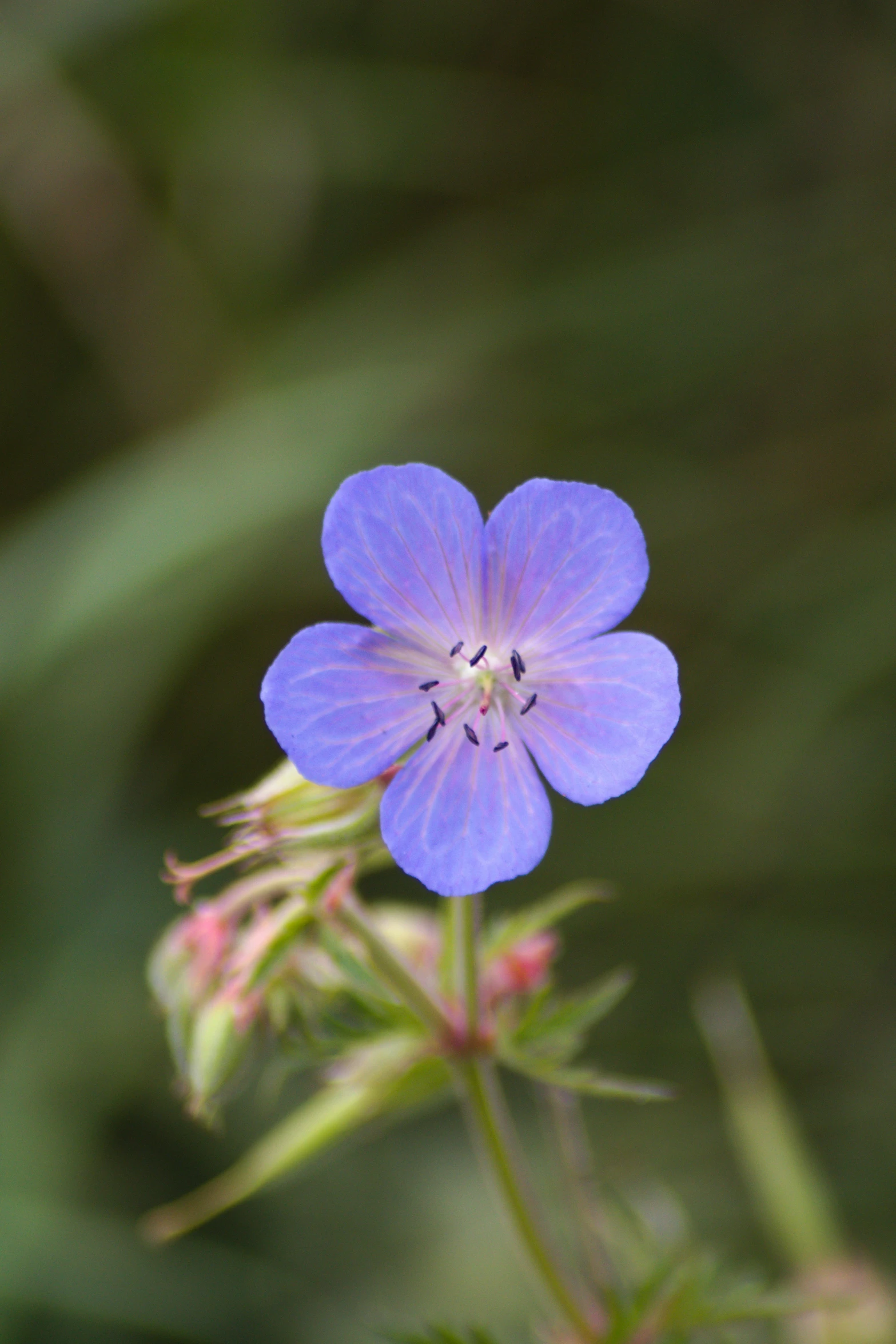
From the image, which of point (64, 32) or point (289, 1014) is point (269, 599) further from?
point (289, 1014)

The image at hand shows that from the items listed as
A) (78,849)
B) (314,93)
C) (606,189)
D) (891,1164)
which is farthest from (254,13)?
(891,1164)

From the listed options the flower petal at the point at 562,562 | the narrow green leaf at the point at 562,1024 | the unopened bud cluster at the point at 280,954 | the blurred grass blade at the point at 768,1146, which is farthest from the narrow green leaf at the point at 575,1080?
the blurred grass blade at the point at 768,1146

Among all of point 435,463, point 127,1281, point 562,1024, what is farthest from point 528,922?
point 435,463

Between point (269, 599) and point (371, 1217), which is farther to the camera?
point (269, 599)

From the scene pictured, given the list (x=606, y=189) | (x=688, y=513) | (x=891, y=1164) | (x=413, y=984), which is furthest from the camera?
(x=606, y=189)

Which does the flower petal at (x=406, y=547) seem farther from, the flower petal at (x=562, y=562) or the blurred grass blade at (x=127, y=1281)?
the blurred grass blade at (x=127, y=1281)

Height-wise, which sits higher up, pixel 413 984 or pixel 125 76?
pixel 125 76
